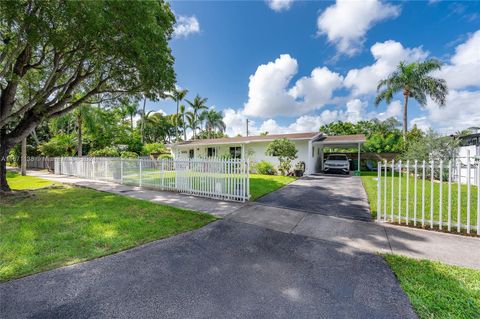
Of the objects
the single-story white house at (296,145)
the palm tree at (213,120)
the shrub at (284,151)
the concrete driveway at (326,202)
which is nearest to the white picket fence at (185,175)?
the concrete driveway at (326,202)

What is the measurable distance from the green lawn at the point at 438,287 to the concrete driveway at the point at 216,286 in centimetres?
16

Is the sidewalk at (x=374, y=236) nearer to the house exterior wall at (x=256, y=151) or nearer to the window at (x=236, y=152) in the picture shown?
the house exterior wall at (x=256, y=151)

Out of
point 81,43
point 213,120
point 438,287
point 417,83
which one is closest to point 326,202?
point 438,287

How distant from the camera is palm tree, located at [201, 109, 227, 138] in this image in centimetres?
3591

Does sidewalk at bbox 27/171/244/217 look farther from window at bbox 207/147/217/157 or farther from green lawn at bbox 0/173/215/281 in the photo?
window at bbox 207/147/217/157

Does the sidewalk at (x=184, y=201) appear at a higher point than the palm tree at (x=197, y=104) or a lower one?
lower

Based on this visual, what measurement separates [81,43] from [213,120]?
102ft

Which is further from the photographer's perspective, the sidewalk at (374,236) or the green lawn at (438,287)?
the sidewalk at (374,236)

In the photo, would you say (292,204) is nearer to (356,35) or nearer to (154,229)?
(154,229)

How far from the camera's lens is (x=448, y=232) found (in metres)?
4.61

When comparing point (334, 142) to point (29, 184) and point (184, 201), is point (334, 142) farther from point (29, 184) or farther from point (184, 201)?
point (29, 184)

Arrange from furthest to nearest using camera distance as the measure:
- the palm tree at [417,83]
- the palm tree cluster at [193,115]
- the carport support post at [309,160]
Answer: the palm tree cluster at [193,115] < the palm tree at [417,83] < the carport support post at [309,160]

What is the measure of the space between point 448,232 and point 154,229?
22.1 ft

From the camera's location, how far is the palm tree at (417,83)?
61.8 feet
